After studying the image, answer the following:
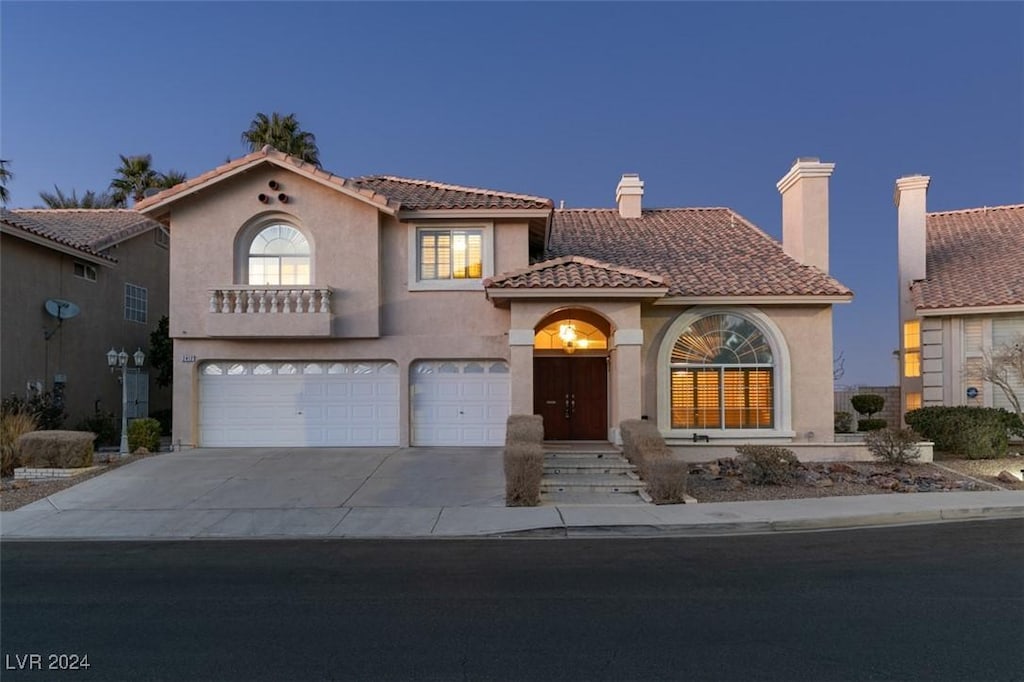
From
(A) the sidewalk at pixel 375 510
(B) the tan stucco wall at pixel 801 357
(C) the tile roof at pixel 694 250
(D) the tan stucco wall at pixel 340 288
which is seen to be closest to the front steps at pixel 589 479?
(A) the sidewalk at pixel 375 510

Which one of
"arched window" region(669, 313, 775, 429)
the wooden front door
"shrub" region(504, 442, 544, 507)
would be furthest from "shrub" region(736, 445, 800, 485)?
the wooden front door

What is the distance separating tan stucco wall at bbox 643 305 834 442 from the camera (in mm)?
16156

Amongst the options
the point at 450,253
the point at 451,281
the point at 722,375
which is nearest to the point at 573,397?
the point at 722,375

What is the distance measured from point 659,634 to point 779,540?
4398mm

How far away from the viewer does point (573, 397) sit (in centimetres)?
1750

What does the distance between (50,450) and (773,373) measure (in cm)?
1553

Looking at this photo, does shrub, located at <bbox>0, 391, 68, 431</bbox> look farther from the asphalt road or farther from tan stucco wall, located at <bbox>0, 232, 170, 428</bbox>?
the asphalt road

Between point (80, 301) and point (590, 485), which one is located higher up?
point (80, 301)

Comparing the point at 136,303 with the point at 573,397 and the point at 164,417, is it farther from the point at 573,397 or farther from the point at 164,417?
the point at 573,397

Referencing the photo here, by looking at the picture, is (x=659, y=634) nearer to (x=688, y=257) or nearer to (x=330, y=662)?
(x=330, y=662)

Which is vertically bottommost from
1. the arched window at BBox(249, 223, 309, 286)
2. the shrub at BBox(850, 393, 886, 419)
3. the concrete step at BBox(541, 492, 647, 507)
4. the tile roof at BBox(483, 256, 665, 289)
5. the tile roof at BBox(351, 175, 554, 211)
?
the concrete step at BBox(541, 492, 647, 507)

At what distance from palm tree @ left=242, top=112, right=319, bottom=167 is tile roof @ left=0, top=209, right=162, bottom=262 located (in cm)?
658

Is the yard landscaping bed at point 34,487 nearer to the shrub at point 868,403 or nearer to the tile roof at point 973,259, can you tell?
the shrub at point 868,403

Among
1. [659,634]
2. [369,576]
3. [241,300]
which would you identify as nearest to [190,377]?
[241,300]
